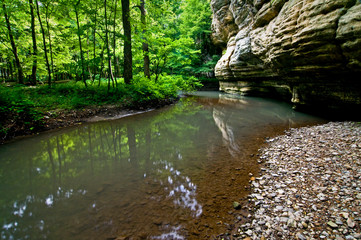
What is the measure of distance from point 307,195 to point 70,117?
29.8ft

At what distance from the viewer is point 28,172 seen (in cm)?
405

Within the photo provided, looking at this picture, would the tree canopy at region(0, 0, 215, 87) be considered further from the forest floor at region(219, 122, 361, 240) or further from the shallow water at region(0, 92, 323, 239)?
the forest floor at region(219, 122, 361, 240)

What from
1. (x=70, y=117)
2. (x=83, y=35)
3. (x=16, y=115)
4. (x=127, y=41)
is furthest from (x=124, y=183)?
(x=83, y=35)

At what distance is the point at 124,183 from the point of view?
12.0 ft

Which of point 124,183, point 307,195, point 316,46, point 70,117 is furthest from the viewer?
point 70,117

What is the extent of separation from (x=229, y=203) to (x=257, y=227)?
0.65 metres

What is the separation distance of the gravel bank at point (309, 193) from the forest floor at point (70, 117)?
7.62 m

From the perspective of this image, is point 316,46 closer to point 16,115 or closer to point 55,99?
point 16,115

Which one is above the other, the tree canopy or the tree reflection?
the tree canopy

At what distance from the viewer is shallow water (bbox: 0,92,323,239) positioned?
2.58 metres

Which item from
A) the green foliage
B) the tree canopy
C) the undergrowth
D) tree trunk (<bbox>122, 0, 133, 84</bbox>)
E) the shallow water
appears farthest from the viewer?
tree trunk (<bbox>122, 0, 133, 84</bbox>)

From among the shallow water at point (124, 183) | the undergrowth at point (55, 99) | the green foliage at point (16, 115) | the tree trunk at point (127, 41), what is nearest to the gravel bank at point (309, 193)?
the shallow water at point (124, 183)

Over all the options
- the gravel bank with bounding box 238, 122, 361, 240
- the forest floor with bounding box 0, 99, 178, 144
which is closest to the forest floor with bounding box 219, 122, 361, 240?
the gravel bank with bounding box 238, 122, 361, 240

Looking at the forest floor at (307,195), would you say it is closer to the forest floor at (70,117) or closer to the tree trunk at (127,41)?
the forest floor at (70,117)
